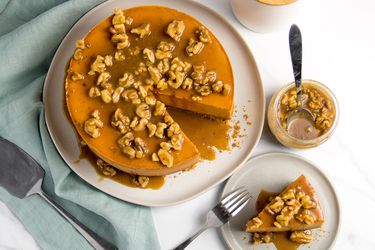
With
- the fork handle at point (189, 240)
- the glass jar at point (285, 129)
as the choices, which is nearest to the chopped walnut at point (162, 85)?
the glass jar at point (285, 129)

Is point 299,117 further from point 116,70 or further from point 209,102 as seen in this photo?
point 116,70

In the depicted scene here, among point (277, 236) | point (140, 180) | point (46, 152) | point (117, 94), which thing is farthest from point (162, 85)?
point (277, 236)

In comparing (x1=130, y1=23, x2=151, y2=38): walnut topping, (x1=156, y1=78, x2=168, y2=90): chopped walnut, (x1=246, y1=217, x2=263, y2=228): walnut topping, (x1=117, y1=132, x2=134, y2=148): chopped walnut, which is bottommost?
(x1=246, y1=217, x2=263, y2=228): walnut topping

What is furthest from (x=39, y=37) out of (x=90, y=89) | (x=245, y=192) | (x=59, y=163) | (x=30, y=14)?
(x=245, y=192)

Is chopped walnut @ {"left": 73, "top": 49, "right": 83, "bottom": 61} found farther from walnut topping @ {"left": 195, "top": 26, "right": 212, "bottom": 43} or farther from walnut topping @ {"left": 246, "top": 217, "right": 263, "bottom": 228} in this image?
walnut topping @ {"left": 246, "top": 217, "right": 263, "bottom": 228}

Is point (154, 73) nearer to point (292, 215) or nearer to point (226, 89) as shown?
point (226, 89)

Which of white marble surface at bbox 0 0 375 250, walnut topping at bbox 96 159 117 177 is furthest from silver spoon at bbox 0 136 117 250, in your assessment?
walnut topping at bbox 96 159 117 177

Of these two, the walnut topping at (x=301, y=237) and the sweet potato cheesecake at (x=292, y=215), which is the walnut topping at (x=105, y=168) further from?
the walnut topping at (x=301, y=237)
